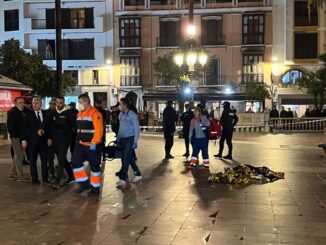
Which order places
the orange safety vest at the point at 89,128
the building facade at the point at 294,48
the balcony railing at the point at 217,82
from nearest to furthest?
the orange safety vest at the point at 89,128, the building facade at the point at 294,48, the balcony railing at the point at 217,82

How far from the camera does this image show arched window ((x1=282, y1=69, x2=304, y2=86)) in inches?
1646

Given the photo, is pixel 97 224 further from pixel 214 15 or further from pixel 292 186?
pixel 214 15

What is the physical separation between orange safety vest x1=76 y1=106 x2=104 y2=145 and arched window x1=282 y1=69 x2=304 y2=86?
3512 centimetres

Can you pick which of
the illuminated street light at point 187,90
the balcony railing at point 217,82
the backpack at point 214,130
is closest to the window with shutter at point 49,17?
the balcony railing at point 217,82

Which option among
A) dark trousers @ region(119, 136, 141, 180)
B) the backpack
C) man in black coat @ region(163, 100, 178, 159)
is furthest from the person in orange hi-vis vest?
man in black coat @ region(163, 100, 178, 159)

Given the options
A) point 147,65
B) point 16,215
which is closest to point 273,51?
point 147,65

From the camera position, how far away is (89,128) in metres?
8.55

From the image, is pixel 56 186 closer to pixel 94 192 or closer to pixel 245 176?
pixel 94 192

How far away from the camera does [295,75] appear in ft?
138

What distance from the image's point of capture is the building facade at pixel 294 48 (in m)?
41.4

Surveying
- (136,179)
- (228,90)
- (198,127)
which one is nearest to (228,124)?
(198,127)

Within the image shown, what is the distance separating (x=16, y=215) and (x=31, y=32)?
129ft

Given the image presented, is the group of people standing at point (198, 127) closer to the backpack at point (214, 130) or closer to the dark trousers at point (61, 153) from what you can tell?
the backpack at point (214, 130)

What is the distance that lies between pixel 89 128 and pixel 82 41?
36.6m
